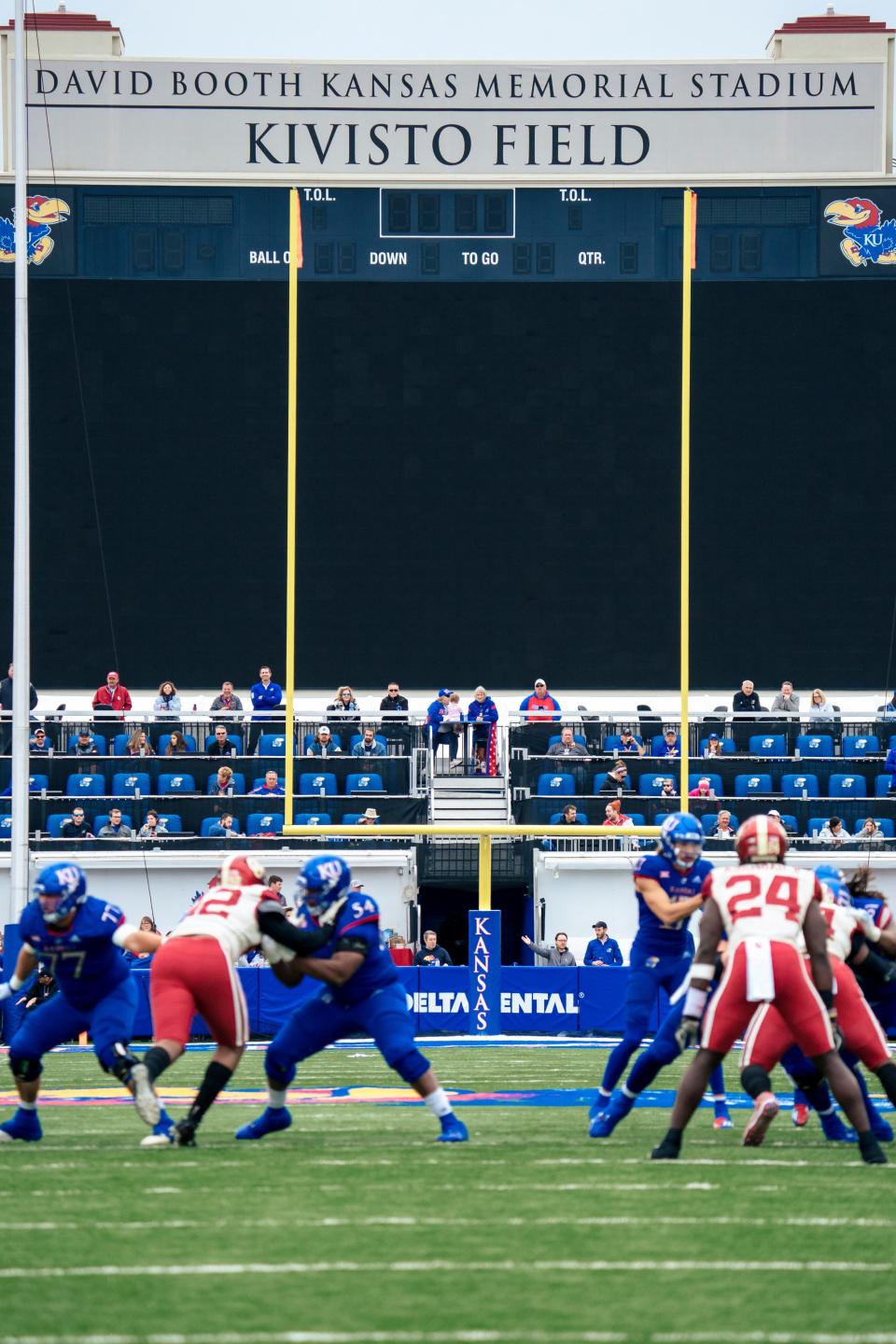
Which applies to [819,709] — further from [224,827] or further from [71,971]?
[71,971]

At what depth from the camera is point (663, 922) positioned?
1030cm

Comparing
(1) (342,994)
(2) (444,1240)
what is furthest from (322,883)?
Answer: (2) (444,1240)

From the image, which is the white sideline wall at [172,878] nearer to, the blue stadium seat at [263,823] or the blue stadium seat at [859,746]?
the blue stadium seat at [263,823]

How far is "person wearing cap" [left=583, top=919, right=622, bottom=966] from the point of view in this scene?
1995 centimetres

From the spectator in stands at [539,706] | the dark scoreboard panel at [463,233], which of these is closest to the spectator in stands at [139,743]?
the spectator in stands at [539,706]

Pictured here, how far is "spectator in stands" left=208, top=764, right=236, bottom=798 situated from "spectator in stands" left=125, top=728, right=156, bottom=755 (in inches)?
40.6

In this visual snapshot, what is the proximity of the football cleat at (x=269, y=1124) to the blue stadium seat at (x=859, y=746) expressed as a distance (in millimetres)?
15265

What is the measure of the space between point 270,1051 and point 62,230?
17011 millimetres

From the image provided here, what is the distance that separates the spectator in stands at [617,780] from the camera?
22359 millimetres

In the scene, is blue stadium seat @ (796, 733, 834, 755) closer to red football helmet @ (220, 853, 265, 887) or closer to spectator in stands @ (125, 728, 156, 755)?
spectator in stands @ (125, 728, 156, 755)

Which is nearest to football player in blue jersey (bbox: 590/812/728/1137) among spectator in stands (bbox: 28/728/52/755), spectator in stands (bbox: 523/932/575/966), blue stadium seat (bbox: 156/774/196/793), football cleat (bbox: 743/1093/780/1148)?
football cleat (bbox: 743/1093/780/1148)

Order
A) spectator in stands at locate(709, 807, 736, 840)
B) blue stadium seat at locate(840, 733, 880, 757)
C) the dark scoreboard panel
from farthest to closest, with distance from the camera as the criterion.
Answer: the dark scoreboard panel
blue stadium seat at locate(840, 733, 880, 757)
spectator in stands at locate(709, 807, 736, 840)

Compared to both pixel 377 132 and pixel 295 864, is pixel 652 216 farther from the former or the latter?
pixel 295 864

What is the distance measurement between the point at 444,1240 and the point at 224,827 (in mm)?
15778
